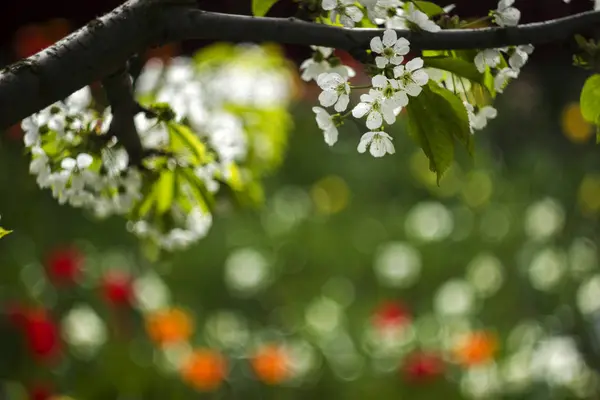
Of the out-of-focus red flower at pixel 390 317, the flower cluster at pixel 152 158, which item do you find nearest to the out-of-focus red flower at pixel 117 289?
the out-of-focus red flower at pixel 390 317

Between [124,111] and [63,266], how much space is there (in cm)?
77

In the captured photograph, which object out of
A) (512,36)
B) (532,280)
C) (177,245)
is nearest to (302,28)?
(512,36)

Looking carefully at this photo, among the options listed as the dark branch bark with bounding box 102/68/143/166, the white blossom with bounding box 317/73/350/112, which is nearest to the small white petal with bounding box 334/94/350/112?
the white blossom with bounding box 317/73/350/112

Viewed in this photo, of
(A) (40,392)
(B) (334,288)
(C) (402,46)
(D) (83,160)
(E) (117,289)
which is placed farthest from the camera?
(B) (334,288)

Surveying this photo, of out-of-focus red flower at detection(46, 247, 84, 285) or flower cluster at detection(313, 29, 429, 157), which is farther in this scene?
out-of-focus red flower at detection(46, 247, 84, 285)

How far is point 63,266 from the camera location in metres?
1.13

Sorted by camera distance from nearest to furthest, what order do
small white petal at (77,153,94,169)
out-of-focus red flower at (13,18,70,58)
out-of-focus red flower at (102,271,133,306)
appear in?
small white petal at (77,153,94,169) < out-of-focus red flower at (102,271,133,306) < out-of-focus red flower at (13,18,70,58)

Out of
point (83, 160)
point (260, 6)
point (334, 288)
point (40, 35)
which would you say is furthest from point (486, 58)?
point (40, 35)

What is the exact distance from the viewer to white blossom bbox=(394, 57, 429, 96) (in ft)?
1.07

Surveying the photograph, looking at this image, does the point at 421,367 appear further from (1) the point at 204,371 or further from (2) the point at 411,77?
(2) the point at 411,77

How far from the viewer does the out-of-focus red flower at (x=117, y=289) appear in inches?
43.3

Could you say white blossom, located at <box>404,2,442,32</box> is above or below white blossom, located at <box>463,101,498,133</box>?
above

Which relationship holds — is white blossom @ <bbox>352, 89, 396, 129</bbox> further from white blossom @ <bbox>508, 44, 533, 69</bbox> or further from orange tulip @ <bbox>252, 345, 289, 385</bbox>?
orange tulip @ <bbox>252, 345, 289, 385</bbox>

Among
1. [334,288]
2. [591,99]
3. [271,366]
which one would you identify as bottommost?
[334,288]
